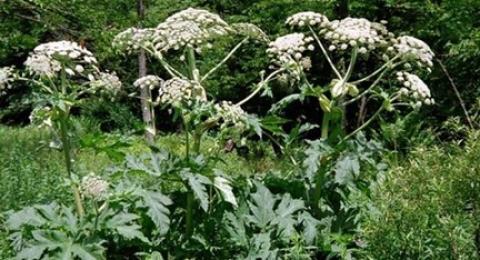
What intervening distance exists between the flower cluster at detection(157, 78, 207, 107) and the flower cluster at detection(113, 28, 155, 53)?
482 millimetres

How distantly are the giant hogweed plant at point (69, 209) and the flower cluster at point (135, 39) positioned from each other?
313 mm

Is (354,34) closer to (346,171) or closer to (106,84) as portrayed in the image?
(346,171)

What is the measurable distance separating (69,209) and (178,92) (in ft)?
3.22

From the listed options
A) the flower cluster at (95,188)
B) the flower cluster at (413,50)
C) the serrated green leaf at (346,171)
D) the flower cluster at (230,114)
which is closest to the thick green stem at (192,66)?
the flower cluster at (230,114)

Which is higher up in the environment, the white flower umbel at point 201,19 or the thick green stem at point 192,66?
the white flower umbel at point 201,19

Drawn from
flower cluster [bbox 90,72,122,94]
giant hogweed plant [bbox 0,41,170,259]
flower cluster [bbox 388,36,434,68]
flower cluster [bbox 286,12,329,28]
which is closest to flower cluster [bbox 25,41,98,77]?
giant hogweed plant [bbox 0,41,170,259]

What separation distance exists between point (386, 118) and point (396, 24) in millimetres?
1652

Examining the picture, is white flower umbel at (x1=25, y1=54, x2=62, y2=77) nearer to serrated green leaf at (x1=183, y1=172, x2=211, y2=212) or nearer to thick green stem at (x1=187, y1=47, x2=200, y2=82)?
thick green stem at (x1=187, y1=47, x2=200, y2=82)

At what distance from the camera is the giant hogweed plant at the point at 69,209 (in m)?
4.13

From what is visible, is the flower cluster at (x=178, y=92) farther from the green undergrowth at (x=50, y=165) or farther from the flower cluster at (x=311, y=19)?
the flower cluster at (x=311, y=19)

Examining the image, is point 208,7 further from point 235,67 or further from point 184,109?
point 184,109

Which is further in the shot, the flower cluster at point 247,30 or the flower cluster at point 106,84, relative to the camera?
the flower cluster at point 247,30

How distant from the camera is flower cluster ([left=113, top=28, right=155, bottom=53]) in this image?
4.77 meters

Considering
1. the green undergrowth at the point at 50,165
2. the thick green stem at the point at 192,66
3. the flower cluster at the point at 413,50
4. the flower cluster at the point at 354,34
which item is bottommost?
the green undergrowth at the point at 50,165
